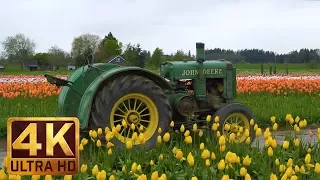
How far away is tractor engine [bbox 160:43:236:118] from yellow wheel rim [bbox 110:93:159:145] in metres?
0.76

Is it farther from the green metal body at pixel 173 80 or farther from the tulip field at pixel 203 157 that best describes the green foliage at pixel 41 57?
the green metal body at pixel 173 80

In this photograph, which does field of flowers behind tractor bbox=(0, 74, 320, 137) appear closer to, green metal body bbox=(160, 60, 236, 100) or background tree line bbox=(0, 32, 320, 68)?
green metal body bbox=(160, 60, 236, 100)

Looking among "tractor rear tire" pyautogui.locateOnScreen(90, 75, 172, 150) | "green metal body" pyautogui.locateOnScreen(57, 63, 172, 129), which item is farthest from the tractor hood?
"tractor rear tire" pyautogui.locateOnScreen(90, 75, 172, 150)

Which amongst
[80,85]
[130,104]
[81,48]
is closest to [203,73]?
[130,104]

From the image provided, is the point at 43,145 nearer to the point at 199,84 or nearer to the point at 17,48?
the point at 199,84

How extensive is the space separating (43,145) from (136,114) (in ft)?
13.7

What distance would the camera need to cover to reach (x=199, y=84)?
7.58 metres

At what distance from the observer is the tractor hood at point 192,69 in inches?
291

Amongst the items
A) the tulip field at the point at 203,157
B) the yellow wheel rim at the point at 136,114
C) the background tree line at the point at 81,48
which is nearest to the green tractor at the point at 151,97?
the yellow wheel rim at the point at 136,114

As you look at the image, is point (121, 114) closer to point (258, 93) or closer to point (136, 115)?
point (136, 115)

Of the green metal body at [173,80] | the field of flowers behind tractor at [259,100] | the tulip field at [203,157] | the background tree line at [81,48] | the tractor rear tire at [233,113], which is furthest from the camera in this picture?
the background tree line at [81,48]

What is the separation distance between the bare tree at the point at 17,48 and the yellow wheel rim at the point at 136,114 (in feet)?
268

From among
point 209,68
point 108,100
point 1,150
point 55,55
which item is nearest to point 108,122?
point 108,100

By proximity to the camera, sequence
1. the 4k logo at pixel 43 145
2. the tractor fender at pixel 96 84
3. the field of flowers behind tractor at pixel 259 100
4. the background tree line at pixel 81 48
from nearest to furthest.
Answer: the 4k logo at pixel 43 145
the tractor fender at pixel 96 84
the field of flowers behind tractor at pixel 259 100
the background tree line at pixel 81 48
